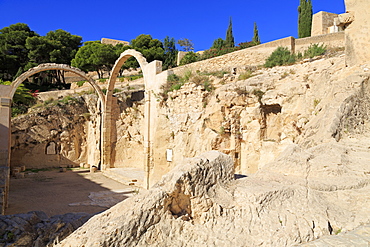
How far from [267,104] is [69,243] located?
6504 mm

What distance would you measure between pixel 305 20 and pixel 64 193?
24.1 metres

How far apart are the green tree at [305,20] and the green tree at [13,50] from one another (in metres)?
26.5

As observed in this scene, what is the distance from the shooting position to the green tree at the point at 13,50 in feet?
81.9

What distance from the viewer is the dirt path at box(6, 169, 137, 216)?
7598 mm

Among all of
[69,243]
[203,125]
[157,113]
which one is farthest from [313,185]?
[157,113]

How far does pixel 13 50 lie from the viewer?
26.4 metres

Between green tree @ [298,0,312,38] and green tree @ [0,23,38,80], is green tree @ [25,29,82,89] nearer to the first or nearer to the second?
green tree @ [0,23,38,80]

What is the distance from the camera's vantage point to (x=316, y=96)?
20.9 feet

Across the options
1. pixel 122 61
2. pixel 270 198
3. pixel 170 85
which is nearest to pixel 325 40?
pixel 170 85

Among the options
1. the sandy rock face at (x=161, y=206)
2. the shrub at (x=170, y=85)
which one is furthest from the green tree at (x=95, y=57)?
the sandy rock face at (x=161, y=206)

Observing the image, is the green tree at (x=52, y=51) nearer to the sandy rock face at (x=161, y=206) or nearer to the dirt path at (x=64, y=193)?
the dirt path at (x=64, y=193)

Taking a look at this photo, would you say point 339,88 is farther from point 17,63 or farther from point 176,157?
point 17,63

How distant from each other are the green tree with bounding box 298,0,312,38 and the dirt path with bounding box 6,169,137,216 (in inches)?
837

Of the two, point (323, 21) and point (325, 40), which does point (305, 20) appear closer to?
point (323, 21)
